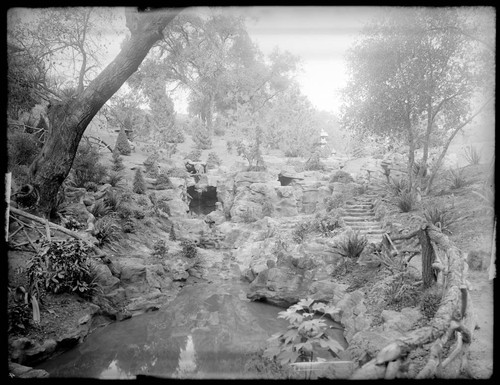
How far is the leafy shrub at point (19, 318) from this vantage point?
3.63m

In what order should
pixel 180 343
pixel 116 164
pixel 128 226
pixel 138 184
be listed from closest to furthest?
pixel 180 343, pixel 128 226, pixel 138 184, pixel 116 164

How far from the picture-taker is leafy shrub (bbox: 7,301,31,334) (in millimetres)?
3629

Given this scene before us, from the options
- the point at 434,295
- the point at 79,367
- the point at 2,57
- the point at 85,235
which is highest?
the point at 2,57

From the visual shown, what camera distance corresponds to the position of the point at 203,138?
17562 mm

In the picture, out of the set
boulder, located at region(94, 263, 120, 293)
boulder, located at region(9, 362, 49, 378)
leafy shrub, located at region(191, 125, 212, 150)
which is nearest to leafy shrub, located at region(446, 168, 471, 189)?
boulder, located at region(94, 263, 120, 293)

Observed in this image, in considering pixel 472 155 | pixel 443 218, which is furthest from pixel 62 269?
pixel 472 155

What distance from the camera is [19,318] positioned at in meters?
3.76

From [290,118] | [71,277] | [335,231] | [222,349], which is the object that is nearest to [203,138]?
[290,118]

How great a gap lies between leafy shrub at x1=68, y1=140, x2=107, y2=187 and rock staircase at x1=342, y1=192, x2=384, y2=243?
29.9 ft

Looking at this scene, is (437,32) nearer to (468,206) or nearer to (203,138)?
(468,206)

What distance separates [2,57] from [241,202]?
10567mm

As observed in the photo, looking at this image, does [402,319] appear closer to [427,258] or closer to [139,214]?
[427,258]

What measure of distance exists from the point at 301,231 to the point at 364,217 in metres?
2.20

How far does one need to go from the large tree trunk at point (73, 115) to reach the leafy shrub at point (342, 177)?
959cm
